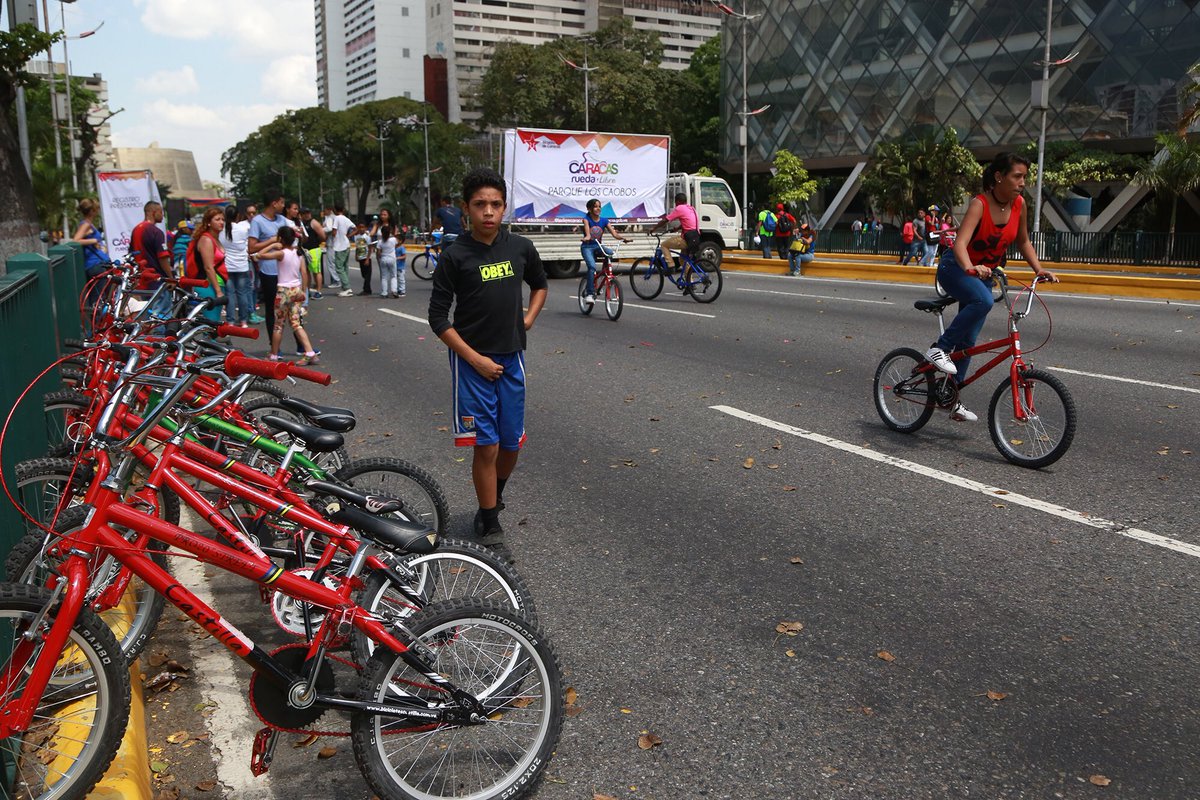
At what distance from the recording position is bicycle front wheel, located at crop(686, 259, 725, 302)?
18.6 m

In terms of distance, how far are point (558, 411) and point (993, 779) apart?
20.6 ft

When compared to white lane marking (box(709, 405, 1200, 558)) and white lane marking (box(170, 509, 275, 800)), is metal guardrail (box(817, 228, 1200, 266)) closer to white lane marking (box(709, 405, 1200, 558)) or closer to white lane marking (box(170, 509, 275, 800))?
white lane marking (box(709, 405, 1200, 558))

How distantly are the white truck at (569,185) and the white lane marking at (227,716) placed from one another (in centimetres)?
1971

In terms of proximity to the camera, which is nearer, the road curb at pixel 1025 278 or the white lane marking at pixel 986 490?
the white lane marking at pixel 986 490

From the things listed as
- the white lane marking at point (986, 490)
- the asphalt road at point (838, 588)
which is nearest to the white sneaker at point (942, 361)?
the asphalt road at point (838, 588)

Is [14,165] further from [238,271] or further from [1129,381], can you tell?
[1129,381]

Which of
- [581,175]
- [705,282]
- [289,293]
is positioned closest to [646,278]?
[705,282]

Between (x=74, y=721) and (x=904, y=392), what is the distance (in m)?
6.44

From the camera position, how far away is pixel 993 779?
339 centimetres

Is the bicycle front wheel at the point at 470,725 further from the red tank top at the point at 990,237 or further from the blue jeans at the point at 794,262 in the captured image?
the blue jeans at the point at 794,262

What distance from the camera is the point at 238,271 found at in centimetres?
1451

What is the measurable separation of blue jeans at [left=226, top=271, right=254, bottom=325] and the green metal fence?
791 cm

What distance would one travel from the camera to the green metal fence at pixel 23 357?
13.5 ft

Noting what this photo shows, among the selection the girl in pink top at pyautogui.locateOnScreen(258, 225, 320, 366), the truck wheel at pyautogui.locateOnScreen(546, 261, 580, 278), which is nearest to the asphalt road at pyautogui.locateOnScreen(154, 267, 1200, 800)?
the girl in pink top at pyautogui.locateOnScreen(258, 225, 320, 366)
